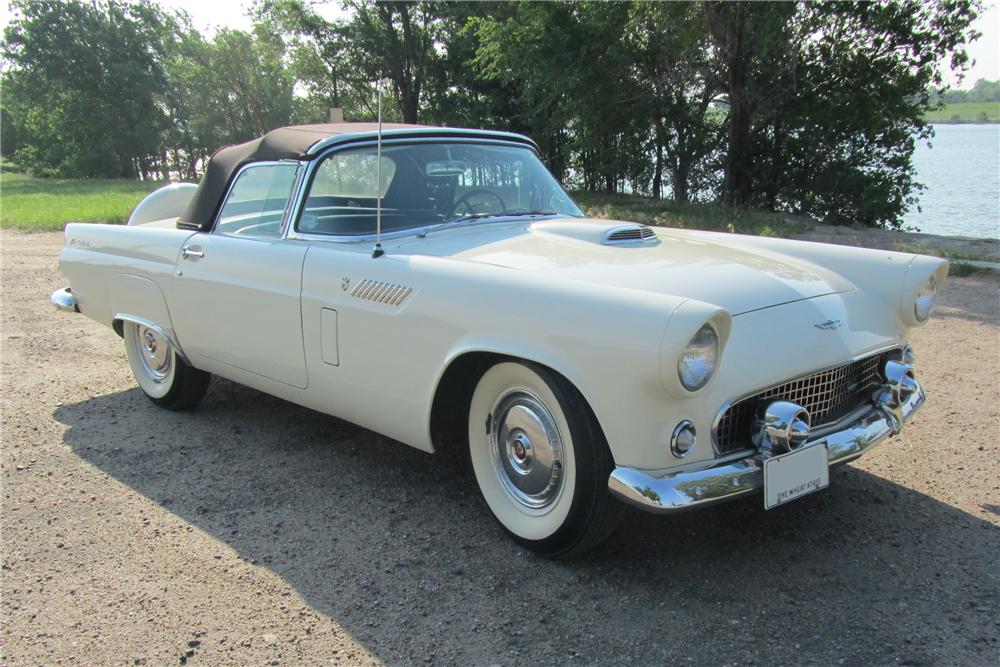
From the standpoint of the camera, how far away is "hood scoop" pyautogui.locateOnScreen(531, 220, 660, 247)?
312cm

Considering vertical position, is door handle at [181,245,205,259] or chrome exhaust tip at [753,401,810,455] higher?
door handle at [181,245,205,259]

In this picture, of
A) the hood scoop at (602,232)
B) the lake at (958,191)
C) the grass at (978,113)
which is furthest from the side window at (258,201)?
the grass at (978,113)

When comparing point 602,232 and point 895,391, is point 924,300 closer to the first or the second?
point 895,391

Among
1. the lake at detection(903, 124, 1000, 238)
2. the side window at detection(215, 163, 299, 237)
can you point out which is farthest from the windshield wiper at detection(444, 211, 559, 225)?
the lake at detection(903, 124, 1000, 238)

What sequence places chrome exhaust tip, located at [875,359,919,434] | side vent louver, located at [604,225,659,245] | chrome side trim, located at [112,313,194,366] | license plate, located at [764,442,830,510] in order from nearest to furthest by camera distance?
license plate, located at [764,442,830,510]
chrome exhaust tip, located at [875,359,919,434]
side vent louver, located at [604,225,659,245]
chrome side trim, located at [112,313,194,366]

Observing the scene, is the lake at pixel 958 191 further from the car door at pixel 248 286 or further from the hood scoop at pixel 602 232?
the car door at pixel 248 286

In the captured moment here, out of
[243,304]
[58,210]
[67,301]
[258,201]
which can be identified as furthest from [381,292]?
[58,210]

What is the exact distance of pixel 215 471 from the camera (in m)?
3.45

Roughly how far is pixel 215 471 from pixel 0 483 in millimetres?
938

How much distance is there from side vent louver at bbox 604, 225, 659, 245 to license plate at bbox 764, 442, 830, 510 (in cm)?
115

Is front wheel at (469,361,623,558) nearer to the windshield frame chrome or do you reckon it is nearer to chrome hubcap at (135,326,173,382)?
the windshield frame chrome

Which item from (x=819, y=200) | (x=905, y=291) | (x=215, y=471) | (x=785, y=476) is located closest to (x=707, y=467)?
(x=785, y=476)

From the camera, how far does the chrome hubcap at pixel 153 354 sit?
4168 millimetres

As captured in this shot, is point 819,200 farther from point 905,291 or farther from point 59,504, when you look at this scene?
point 59,504
